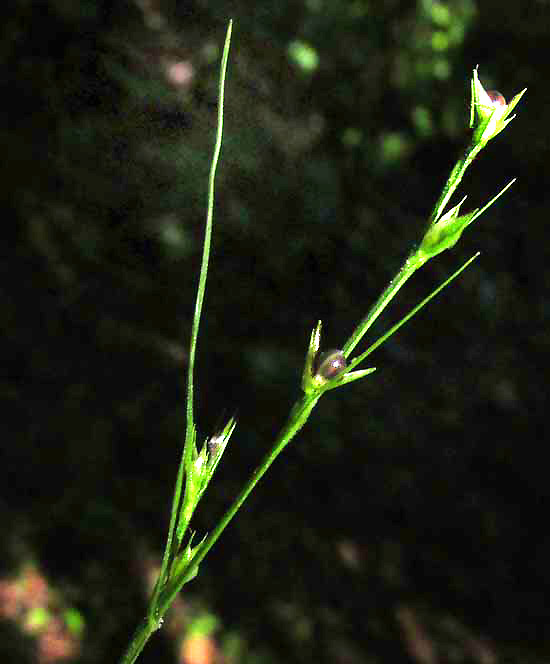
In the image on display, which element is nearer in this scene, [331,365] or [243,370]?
[331,365]

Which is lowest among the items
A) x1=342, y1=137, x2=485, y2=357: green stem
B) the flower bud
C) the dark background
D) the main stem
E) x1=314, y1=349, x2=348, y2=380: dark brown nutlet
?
the main stem

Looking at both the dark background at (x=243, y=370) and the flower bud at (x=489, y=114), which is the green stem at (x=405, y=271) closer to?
the flower bud at (x=489, y=114)

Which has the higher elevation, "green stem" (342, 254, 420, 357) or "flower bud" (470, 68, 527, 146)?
"flower bud" (470, 68, 527, 146)

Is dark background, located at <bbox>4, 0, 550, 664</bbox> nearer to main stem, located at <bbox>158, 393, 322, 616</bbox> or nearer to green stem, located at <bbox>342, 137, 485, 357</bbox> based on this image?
main stem, located at <bbox>158, 393, 322, 616</bbox>

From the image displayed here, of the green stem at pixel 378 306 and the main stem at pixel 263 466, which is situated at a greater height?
the green stem at pixel 378 306

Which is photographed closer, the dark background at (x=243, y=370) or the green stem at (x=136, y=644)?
the green stem at (x=136, y=644)

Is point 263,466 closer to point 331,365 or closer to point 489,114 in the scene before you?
point 331,365

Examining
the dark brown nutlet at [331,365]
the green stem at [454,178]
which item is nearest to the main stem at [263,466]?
the dark brown nutlet at [331,365]

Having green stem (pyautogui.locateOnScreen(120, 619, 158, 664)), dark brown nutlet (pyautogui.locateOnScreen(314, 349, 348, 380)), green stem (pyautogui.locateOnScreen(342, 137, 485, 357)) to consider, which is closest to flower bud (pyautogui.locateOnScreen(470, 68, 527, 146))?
green stem (pyautogui.locateOnScreen(342, 137, 485, 357))

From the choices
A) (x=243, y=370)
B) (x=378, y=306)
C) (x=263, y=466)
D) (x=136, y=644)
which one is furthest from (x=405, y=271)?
(x=243, y=370)
